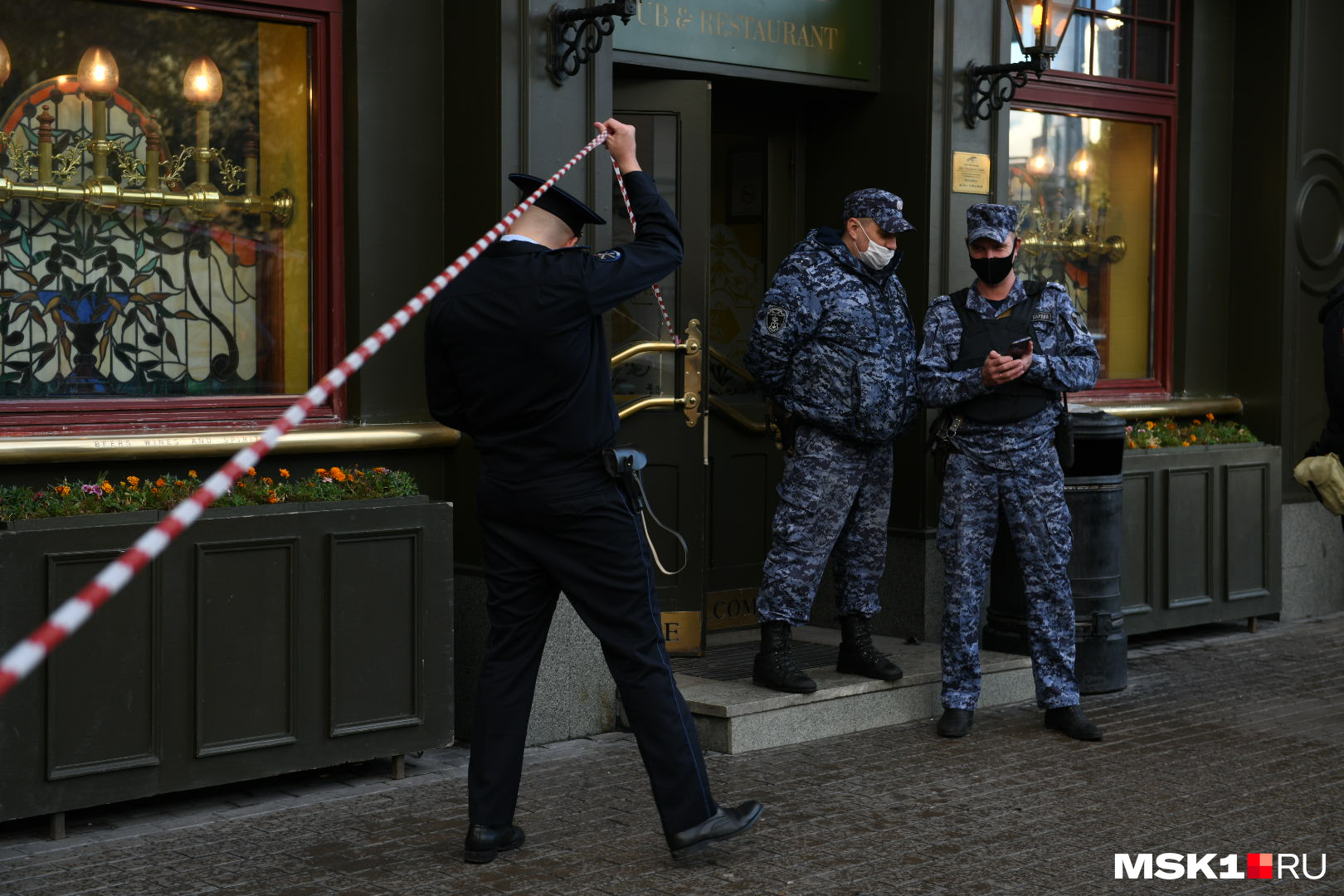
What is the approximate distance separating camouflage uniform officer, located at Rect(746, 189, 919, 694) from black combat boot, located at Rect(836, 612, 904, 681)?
30cm

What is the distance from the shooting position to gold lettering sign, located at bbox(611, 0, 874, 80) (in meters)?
7.16

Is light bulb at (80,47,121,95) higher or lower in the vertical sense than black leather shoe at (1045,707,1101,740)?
higher

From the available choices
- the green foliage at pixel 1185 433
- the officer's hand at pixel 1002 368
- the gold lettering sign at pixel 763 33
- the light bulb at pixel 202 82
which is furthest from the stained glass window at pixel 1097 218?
the light bulb at pixel 202 82

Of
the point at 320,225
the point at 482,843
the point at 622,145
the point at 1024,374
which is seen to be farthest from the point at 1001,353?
the point at 482,843

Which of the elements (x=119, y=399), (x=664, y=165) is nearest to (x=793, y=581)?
(x=664, y=165)

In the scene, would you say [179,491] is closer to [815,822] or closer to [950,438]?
[815,822]

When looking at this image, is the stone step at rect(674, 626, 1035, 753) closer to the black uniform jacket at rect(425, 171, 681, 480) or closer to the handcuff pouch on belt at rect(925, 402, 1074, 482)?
the handcuff pouch on belt at rect(925, 402, 1074, 482)

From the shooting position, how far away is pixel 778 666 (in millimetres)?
6371

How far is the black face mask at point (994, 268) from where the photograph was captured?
6.41 m

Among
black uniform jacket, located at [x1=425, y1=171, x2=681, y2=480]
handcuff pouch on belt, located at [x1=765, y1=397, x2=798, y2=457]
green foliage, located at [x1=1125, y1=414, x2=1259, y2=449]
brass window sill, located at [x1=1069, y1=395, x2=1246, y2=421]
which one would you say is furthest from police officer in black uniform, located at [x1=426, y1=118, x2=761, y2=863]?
brass window sill, located at [x1=1069, y1=395, x2=1246, y2=421]

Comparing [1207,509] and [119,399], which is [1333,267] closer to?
[1207,509]

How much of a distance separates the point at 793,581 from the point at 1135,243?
424 centimetres

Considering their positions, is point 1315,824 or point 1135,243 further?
point 1135,243

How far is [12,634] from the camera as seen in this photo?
4.80m
